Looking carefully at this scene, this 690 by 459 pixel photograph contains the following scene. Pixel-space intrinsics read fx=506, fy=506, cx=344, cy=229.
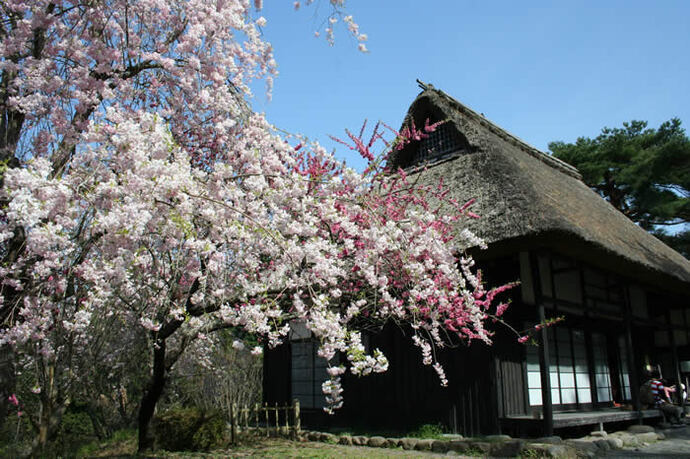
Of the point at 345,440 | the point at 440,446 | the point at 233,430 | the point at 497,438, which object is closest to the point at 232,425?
the point at 233,430

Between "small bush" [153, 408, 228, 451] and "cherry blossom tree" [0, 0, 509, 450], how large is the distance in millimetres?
876

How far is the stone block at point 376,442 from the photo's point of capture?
23.4 ft

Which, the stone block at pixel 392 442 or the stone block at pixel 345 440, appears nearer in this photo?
the stone block at pixel 392 442

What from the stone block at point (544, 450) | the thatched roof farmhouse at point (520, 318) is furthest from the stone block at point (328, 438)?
the stone block at point (544, 450)

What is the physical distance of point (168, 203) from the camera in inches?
136

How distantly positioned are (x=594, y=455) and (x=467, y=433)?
1629 mm

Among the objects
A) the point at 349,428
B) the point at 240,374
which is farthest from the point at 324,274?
the point at 240,374

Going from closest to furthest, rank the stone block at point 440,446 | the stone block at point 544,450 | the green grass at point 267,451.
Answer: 1. the stone block at point 544,450
2. the green grass at point 267,451
3. the stone block at point 440,446

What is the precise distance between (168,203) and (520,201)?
5389 mm

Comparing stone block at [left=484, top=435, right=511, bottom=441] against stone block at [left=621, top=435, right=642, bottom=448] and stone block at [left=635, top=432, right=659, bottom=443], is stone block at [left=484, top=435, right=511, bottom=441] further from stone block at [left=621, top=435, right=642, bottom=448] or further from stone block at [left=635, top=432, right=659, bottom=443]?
stone block at [left=635, top=432, right=659, bottom=443]

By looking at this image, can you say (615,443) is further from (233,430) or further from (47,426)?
(47,426)

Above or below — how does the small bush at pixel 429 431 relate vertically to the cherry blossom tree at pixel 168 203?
below

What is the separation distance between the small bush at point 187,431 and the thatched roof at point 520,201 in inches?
189

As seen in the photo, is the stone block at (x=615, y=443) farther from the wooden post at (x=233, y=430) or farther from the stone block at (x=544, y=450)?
the wooden post at (x=233, y=430)
